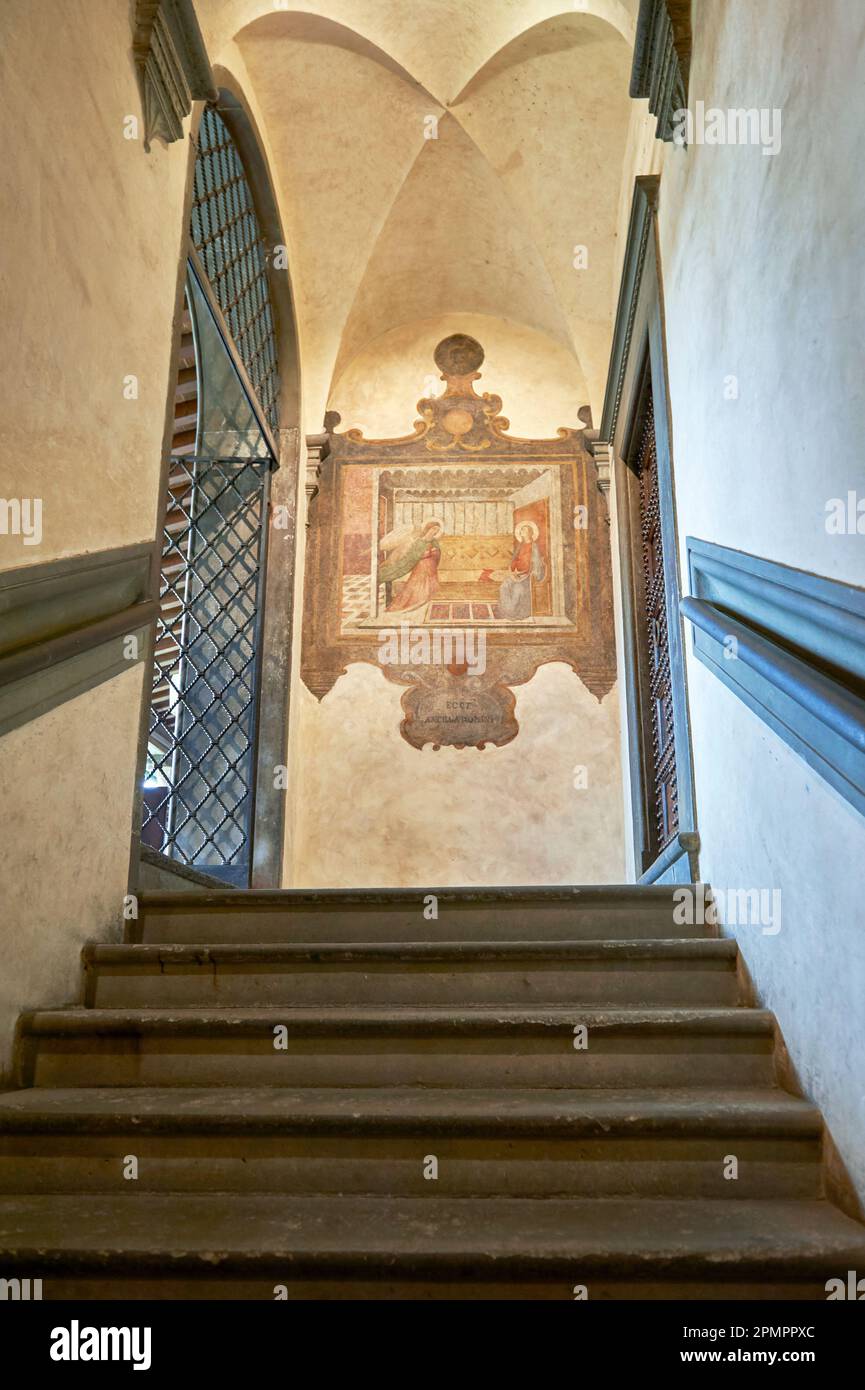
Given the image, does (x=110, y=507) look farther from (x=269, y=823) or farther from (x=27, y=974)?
(x=269, y=823)

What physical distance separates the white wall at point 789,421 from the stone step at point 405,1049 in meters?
0.18

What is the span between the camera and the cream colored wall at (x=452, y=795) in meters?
→ 6.21

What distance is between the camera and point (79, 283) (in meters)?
2.71

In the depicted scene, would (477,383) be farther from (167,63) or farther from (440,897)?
(440,897)

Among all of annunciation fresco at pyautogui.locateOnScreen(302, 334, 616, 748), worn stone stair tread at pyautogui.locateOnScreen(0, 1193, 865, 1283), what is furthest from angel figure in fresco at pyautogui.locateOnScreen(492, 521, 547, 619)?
worn stone stair tread at pyautogui.locateOnScreen(0, 1193, 865, 1283)

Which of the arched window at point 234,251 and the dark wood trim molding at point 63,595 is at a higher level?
the arched window at point 234,251

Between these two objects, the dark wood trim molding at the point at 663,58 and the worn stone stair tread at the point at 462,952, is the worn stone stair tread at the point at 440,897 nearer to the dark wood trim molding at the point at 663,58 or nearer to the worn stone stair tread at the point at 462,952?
the worn stone stair tread at the point at 462,952

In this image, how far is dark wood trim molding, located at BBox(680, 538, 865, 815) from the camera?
1612mm

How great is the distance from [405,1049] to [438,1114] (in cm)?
31

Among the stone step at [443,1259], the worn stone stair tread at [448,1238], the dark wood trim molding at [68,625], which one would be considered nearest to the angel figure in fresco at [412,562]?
the dark wood trim molding at [68,625]

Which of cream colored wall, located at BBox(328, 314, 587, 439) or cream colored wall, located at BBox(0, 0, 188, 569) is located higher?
cream colored wall, located at BBox(328, 314, 587, 439)

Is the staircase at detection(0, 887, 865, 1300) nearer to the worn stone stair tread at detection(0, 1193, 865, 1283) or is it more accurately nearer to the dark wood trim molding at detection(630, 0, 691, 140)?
the worn stone stair tread at detection(0, 1193, 865, 1283)

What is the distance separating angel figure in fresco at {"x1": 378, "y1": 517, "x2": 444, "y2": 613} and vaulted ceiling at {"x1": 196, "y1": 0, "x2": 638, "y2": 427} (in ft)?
3.14

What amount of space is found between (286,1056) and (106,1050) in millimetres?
399
